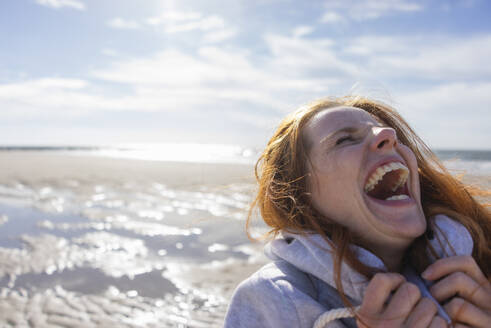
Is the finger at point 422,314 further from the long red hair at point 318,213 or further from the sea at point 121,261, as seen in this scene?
the sea at point 121,261

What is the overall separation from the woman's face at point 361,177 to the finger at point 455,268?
171 mm

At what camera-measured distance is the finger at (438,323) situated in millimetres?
1265

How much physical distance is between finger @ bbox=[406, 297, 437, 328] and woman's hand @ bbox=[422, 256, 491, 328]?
4.1 inches

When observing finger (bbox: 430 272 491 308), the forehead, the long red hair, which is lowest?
finger (bbox: 430 272 491 308)

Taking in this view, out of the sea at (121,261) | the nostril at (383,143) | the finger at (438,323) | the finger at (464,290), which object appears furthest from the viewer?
the sea at (121,261)

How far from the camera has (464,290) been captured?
4.53ft

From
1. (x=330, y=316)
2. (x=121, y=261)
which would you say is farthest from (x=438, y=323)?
(x=121, y=261)

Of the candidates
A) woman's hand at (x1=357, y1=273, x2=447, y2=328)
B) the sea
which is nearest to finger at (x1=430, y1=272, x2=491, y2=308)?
woman's hand at (x1=357, y1=273, x2=447, y2=328)

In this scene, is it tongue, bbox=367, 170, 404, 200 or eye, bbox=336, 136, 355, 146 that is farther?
tongue, bbox=367, 170, 404, 200

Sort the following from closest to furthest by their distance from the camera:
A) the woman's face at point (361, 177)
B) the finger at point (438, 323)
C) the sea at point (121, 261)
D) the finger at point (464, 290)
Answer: the finger at point (438, 323), the finger at point (464, 290), the woman's face at point (361, 177), the sea at point (121, 261)

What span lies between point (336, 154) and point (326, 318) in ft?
2.30

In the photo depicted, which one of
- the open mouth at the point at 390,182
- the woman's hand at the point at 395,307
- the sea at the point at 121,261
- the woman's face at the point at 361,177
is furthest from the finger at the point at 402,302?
the sea at the point at 121,261

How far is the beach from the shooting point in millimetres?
3900

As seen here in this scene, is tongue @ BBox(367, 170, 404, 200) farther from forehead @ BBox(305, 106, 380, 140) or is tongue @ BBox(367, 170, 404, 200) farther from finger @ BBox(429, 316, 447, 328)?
finger @ BBox(429, 316, 447, 328)
